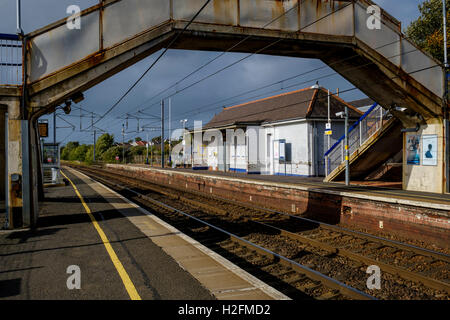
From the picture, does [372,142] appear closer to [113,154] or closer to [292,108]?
[292,108]

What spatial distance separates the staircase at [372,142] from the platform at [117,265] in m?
11.7

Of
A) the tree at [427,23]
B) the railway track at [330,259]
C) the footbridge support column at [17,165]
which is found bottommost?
the railway track at [330,259]

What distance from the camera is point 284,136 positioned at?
90.3 feet

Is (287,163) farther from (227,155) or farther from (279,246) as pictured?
(279,246)

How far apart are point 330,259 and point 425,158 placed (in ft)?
29.5

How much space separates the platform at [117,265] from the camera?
5195 millimetres

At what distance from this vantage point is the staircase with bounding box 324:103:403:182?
16562 millimetres

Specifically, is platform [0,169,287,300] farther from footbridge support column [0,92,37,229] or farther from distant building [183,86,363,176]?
distant building [183,86,363,176]

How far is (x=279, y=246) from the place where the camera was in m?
9.23

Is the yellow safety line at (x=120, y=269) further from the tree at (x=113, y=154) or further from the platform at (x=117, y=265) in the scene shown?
the tree at (x=113, y=154)

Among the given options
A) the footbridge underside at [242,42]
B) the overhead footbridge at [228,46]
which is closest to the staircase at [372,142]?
the overhead footbridge at [228,46]

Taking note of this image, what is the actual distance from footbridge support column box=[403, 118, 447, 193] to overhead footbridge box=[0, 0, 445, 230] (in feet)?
0.19
